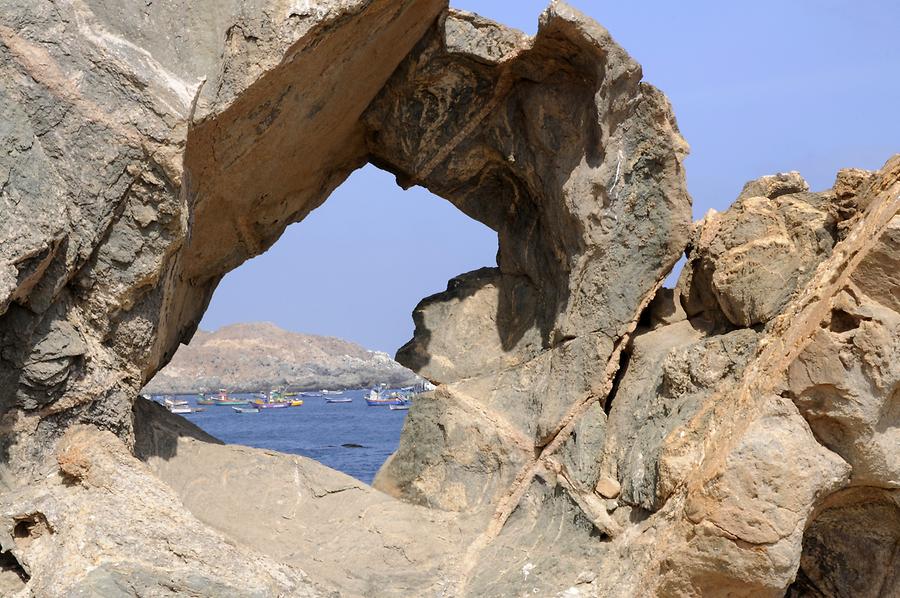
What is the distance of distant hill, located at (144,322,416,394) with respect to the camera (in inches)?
1468

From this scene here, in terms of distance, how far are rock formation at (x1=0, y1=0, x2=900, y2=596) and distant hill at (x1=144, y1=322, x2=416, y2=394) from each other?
27585 millimetres

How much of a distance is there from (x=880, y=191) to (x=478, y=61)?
8.55 feet

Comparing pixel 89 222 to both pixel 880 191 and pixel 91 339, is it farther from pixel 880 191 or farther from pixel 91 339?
pixel 880 191

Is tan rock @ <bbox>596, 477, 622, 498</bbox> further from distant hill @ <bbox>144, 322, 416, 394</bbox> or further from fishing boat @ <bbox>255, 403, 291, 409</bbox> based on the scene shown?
distant hill @ <bbox>144, 322, 416, 394</bbox>

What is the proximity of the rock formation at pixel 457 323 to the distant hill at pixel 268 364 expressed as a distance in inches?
1086

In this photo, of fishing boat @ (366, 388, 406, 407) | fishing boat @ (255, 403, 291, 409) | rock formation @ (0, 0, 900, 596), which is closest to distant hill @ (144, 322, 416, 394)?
fishing boat @ (366, 388, 406, 407)

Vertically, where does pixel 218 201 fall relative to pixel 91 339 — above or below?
above

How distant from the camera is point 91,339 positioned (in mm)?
5902

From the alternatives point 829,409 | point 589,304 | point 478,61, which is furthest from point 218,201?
point 829,409

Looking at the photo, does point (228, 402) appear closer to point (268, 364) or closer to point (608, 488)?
point (268, 364)

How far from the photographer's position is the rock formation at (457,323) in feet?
17.6

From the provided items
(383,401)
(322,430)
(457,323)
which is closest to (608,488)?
(457,323)

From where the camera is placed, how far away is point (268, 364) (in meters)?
39.8

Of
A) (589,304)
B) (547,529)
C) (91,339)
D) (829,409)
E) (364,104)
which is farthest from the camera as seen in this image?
(364,104)
